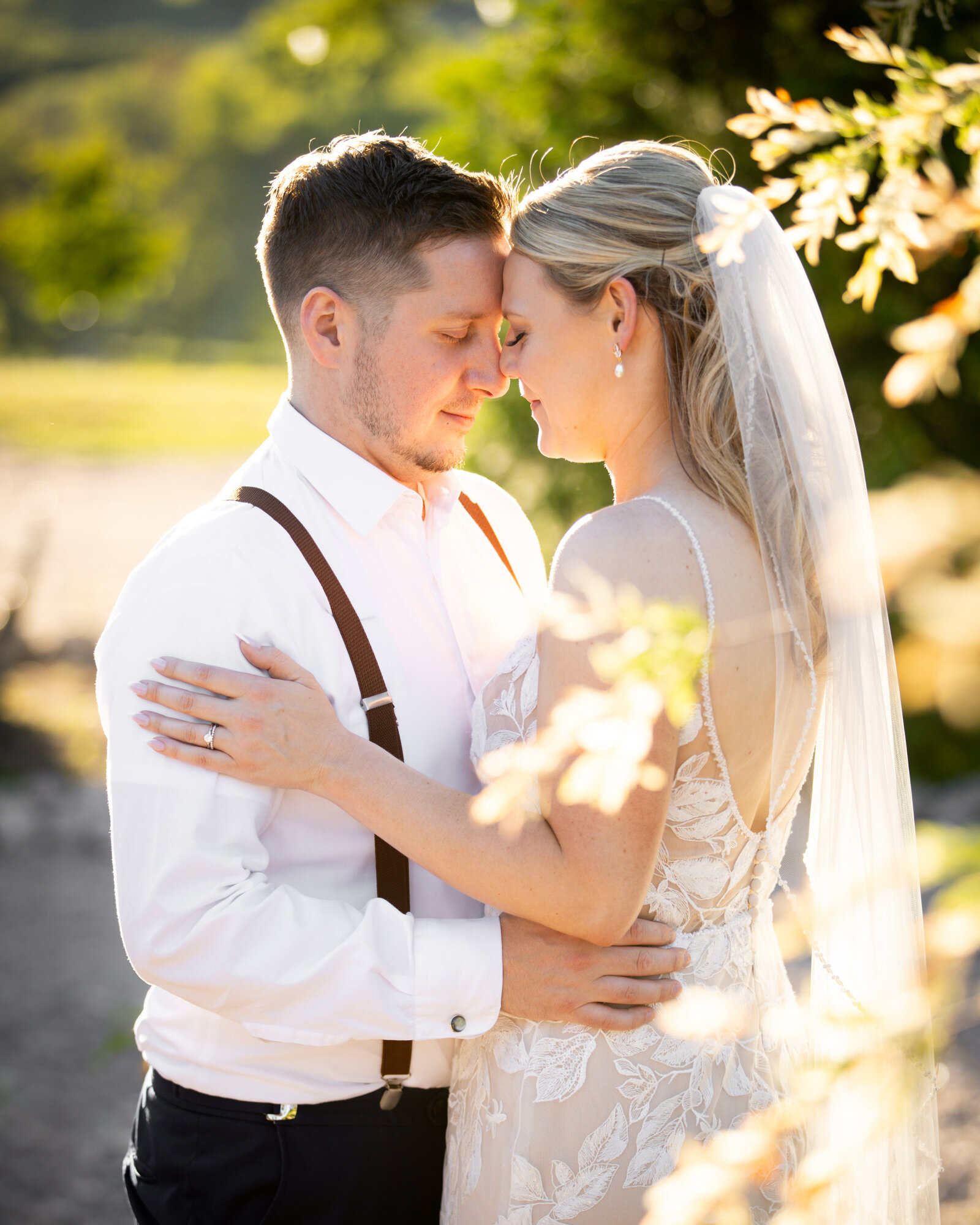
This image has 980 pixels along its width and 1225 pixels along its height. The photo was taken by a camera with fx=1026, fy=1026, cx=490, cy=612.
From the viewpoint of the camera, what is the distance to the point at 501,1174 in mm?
2010

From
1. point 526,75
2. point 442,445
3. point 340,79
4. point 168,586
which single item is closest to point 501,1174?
point 168,586

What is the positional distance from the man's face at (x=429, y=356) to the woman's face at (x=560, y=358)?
4.5 inches

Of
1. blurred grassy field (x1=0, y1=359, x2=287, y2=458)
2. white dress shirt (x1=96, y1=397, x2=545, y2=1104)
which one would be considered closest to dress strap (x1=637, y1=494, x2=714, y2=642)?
white dress shirt (x1=96, y1=397, x2=545, y2=1104)

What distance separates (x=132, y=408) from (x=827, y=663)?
33.7m

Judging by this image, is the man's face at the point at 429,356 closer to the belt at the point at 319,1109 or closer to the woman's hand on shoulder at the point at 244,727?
the woman's hand on shoulder at the point at 244,727

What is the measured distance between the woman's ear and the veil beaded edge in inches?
6.5

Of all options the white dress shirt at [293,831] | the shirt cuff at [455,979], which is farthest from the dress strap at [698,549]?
the shirt cuff at [455,979]

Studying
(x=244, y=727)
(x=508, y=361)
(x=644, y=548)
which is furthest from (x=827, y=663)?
(x=244, y=727)

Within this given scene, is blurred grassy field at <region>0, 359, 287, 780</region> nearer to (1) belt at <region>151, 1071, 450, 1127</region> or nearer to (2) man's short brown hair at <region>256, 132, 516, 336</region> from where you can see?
(1) belt at <region>151, 1071, 450, 1127</region>

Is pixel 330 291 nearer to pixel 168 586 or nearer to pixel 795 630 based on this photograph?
pixel 168 586

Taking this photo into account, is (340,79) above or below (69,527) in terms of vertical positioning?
above

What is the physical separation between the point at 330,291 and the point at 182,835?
125 cm

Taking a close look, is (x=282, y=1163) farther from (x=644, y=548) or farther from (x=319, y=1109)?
(x=644, y=548)

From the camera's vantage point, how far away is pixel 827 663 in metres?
2.08
